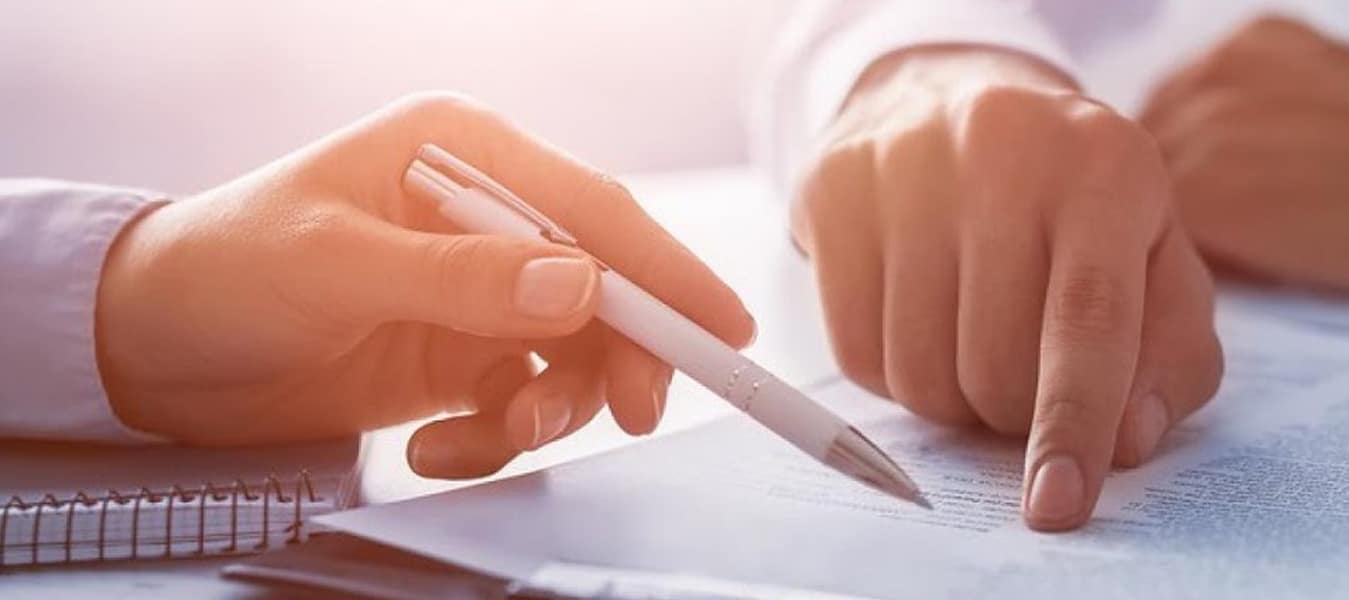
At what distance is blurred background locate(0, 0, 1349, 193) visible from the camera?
1.13 metres

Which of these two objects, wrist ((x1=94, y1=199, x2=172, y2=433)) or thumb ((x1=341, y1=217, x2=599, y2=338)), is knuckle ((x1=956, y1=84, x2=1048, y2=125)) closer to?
thumb ((x1=341, y1=217, x2=599, y2=338))

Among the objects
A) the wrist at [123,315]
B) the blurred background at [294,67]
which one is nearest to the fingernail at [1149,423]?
the wrist at [123,315]

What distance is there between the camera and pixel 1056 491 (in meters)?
0.46

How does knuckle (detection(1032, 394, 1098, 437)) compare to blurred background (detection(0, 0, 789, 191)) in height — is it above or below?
above

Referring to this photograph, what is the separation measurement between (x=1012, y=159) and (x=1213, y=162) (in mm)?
424

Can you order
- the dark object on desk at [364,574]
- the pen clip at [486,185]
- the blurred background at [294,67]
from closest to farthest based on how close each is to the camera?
the dark object on desk at [364,574], the pen clip at [486,185], the blurred background at [294,67]

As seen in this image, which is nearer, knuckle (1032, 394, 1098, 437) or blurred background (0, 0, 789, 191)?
knuckle (1032, 394, 1098, 437)

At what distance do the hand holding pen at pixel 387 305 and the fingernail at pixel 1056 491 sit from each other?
Answer: 0.12 metres

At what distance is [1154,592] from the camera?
0.40 m

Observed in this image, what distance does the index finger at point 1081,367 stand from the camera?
18.4 inches

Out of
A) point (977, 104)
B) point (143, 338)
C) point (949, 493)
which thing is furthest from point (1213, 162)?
point (143, 338)

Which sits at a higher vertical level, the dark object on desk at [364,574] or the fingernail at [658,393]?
the dark object on desk at [364,574]

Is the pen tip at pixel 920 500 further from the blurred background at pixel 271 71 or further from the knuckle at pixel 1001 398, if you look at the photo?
the blurred background at pixel 271 71

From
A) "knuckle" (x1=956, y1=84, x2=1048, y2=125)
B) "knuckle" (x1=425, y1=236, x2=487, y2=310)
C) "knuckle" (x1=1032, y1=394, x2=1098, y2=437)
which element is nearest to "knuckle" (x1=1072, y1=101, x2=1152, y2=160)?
"knuckle" (x1=956, y1=84, x2=1048, y2=125)
